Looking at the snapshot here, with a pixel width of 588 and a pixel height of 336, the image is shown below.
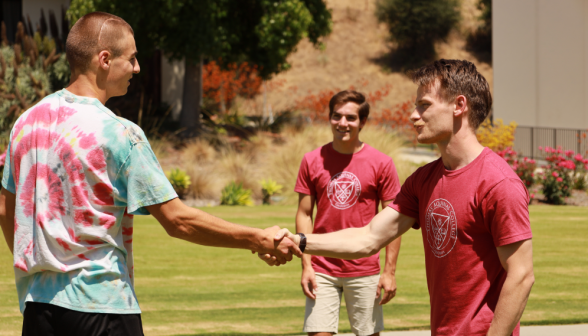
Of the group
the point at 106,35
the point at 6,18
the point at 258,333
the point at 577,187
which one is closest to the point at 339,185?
the point at 258,333

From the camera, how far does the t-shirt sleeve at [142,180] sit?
8.66 ft

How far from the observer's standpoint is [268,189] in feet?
49.3

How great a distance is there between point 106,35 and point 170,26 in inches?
636

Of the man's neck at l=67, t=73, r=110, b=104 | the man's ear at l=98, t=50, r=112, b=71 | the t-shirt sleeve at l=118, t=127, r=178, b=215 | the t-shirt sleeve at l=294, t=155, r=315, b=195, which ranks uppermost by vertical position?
the man's ear at l=98, t=50, r=112, b=71

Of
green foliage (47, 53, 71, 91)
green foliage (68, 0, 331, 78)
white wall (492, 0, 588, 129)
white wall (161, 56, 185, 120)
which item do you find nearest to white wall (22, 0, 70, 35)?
green foliage (47, 53, 71, 91)

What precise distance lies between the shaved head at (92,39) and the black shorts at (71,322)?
1034 mm

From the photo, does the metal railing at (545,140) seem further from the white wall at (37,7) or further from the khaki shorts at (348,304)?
the white wall at (37,7)

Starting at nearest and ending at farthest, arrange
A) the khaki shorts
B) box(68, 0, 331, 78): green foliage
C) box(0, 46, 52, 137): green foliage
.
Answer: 1. the khaki shorts
2. box(0, 46, 52, 137): green foliage
3. box(68, 0, 331, 78): green foliage

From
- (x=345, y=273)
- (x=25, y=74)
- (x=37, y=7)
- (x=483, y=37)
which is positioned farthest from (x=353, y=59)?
(x=345, y=273)

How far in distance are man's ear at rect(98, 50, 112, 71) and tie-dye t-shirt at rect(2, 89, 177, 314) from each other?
0.60 ft

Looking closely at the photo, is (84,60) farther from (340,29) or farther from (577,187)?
(340,29)

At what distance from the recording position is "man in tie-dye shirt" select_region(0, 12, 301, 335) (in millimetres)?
2605

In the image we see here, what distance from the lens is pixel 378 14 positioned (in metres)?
58.9

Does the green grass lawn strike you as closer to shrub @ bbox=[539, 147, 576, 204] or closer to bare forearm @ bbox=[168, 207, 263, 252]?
shrub @ bbox=[539, 147, 576, 204]
